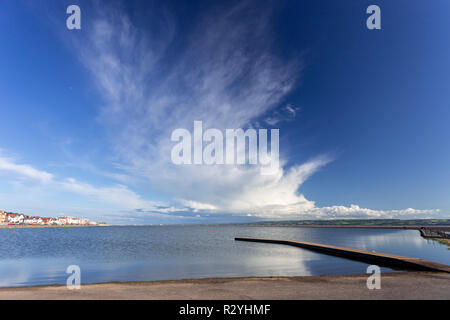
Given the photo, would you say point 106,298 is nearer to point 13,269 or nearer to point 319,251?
point 13,269

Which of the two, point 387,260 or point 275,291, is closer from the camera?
point 275,291

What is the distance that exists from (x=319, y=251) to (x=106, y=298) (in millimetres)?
36003

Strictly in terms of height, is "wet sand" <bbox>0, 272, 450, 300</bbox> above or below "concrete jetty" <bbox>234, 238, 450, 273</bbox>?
above

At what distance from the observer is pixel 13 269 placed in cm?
2597

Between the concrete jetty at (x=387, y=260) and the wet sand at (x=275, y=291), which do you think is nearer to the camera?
the wet sand at (x=275, y=291)

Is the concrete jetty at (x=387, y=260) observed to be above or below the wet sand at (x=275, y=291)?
below

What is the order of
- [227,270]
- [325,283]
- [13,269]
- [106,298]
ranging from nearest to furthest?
[106,298], [325,283], [227,270], [13,269]

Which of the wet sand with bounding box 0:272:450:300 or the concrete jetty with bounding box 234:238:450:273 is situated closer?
the wet sand with bounding box 0:272:450:300

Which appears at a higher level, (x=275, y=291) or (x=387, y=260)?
(x=275, y=291)
